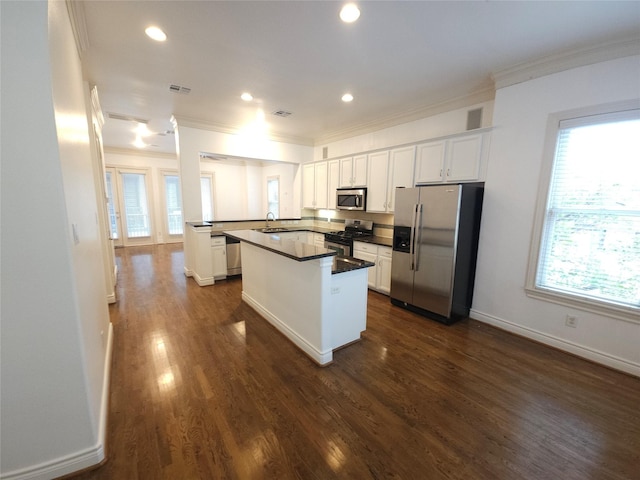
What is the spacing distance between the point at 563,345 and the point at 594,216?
1.35 meters

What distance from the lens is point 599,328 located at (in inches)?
99.1

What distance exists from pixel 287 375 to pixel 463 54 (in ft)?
11.3

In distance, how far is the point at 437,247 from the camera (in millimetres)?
3221

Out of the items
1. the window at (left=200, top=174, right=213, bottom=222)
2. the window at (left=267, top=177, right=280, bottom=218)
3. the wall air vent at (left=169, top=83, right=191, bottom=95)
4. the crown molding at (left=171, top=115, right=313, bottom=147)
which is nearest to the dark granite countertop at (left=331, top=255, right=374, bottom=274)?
the wall air vent at (left=169, top=83, right=191, bottom=95)

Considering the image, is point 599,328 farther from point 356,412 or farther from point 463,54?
point 463,54

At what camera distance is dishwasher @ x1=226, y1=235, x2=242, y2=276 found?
5047mm

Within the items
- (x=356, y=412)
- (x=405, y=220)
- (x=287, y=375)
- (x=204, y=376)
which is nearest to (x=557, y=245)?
(x=405, y=220)

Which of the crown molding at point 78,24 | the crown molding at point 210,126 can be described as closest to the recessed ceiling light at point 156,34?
the crown molding at point 78,24

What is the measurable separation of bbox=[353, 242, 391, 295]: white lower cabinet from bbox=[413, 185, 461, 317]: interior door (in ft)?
2.05

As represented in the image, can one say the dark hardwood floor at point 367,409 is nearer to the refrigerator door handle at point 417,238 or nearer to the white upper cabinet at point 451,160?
the refrigerator door handle at point 417,238

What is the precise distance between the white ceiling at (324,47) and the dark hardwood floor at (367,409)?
2.26m

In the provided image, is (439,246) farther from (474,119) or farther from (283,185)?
(283,185)

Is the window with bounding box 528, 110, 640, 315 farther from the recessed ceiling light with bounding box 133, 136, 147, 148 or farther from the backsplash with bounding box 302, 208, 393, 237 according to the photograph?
the recessed ceiling light with bounding box 133, 136, 147, 148

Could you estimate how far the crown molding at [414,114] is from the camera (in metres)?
3.40
